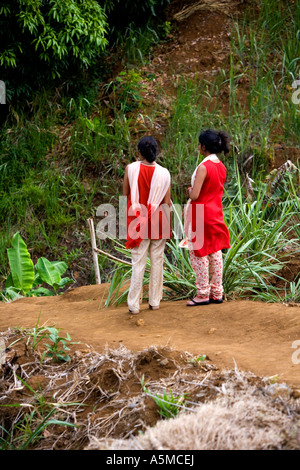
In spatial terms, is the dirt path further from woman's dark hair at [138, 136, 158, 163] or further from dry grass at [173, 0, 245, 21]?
dry grass at [173, 0, 245, 21]

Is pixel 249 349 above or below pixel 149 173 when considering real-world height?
below

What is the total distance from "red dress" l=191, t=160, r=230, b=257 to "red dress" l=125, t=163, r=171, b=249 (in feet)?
0.90

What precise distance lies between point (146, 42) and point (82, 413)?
8474mm

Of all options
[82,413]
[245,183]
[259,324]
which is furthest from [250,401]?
[245,183]

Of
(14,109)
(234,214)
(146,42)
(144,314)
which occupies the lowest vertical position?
(144,314)

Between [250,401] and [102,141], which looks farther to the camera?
[102,141]

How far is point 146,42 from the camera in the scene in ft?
34.1

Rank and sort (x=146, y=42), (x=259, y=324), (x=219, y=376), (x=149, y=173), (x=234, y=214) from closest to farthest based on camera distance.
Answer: (x=219, y=376) < (x=259, y=324) < (x=149, y=173) < (x=234, y=214) < (x=146, y=42)

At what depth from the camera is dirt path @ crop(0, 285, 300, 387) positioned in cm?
352

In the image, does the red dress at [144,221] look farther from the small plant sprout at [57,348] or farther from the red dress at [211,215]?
the small plant sprout at [57,348]

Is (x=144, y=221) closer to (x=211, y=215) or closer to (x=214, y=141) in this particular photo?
(x=211, y=215)

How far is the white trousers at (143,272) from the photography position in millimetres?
5051

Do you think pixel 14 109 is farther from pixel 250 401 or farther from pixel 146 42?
pixel 250 401

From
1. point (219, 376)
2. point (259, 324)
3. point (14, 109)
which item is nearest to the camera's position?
point (219, 376)
